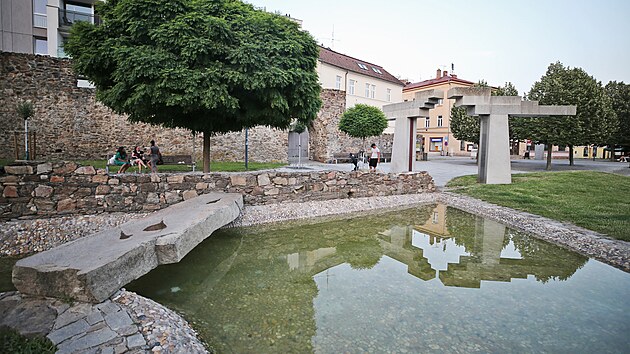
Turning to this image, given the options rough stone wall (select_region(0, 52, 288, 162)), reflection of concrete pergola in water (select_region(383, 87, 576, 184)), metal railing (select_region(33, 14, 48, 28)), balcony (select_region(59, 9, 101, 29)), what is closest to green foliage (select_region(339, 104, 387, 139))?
reflection of concrete pergola in water (select_region(383, 87, 576, 184))

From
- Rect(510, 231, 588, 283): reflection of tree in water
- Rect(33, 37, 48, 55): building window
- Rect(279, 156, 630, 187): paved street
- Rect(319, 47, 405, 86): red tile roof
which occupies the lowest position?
Rect(510, 231, 588, 283): reflection of tree in water

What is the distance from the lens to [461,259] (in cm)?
621

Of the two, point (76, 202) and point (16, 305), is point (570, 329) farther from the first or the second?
point (76, 202)

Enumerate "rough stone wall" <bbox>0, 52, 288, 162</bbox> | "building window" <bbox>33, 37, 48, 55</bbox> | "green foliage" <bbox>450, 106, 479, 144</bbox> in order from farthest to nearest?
"green foliage" <bbox>450, 106, 479, 144</bbox>, "building window" <bbox>33, 37, 48, 55</bbox>, "rough stone wall" <bbox>0, 52, 288, 162</bbox>

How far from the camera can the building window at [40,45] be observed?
24.8 metres

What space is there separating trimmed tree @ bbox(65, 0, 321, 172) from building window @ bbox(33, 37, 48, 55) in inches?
800

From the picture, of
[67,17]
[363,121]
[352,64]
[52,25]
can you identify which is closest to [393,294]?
[363,121]

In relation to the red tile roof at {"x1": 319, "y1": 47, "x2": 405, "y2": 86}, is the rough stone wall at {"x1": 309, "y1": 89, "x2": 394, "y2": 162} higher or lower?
lower

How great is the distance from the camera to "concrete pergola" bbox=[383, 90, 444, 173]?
16.0 metres

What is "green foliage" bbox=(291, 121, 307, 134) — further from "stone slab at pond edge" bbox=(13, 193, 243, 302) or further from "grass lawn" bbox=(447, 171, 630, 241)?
"stone slab at pond edge" bbox=(13, 193, 243, 302)

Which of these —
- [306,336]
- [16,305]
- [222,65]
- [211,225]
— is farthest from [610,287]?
[222,65]

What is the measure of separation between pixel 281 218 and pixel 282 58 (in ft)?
15.5

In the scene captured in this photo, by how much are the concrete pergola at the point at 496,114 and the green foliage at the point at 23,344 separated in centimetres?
1525

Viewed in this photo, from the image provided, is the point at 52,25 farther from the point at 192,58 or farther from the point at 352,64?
the point at 352,64
